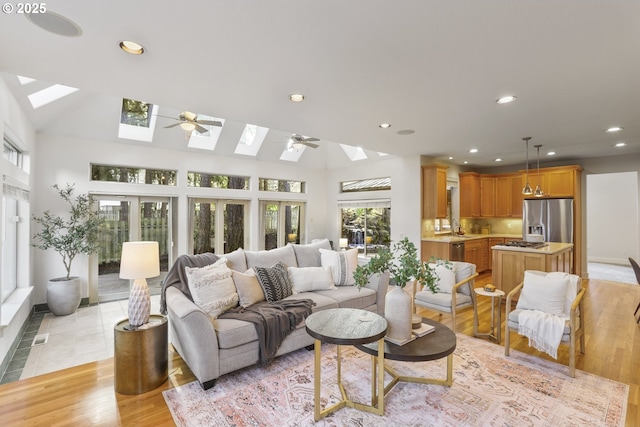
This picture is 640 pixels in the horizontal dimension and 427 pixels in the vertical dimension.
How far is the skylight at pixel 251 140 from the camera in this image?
7.14 m

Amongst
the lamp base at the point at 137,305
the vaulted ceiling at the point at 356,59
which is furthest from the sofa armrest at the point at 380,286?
the lamp base at the point at 137,305

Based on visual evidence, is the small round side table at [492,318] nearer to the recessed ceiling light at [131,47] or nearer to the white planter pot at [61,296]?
the recessed ceiling light at [131,47]

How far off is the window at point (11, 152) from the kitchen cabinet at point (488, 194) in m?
8.99

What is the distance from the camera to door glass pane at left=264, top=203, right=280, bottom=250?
7.80 m

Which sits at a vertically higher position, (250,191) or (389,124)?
(389,124)

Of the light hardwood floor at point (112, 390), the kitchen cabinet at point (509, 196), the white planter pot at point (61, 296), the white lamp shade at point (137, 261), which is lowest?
the light hardwood floor at point (112, 390)

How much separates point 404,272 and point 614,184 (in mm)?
10367

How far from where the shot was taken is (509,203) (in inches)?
302

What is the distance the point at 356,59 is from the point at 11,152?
15.3ft

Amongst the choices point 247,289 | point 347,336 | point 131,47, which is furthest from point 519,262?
point 131,47

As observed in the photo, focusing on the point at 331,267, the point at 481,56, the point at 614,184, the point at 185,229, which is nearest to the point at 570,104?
the point at 481,56

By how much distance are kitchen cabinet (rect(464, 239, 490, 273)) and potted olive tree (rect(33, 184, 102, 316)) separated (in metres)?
7.16

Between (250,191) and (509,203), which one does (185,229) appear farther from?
(509,203)

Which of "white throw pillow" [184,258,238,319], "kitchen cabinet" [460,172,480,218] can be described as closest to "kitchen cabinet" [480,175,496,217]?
"kitchen cabinet" [460,172,480,218]
